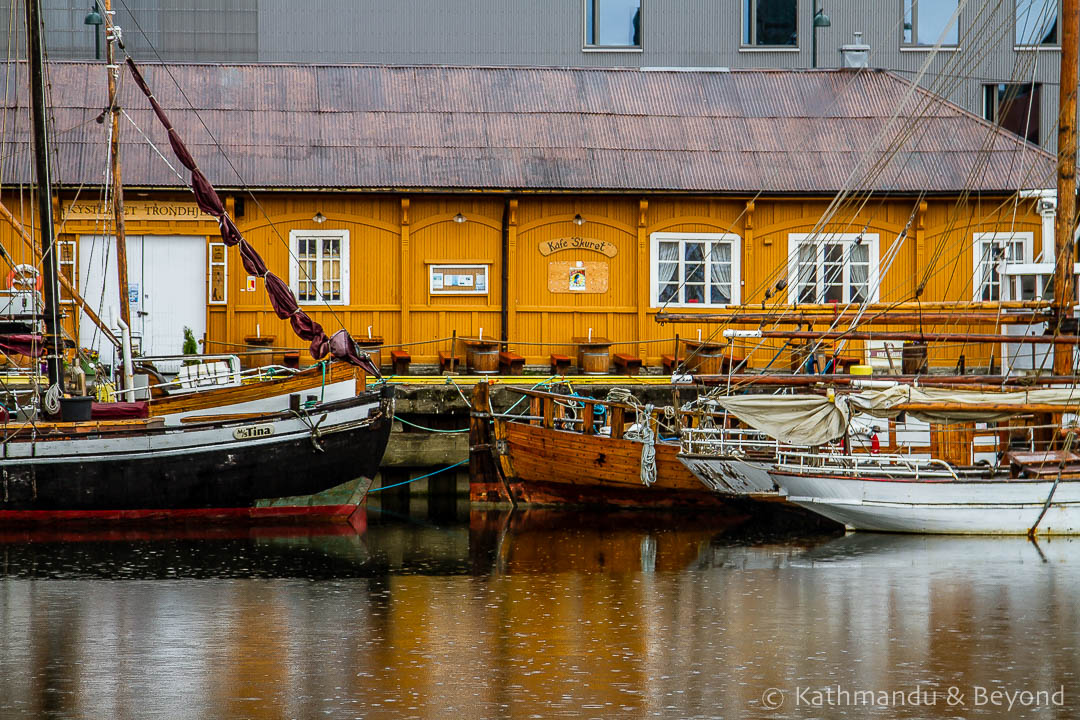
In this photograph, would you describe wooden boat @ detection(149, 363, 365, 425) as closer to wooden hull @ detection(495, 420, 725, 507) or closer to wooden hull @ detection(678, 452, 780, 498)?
wooden hull @ detection(495, 420, 725, 507)

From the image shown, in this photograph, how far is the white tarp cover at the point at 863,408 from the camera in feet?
69.4

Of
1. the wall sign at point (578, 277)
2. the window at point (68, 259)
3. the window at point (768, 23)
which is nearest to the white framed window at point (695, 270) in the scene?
the wall sign at point (578, 277)

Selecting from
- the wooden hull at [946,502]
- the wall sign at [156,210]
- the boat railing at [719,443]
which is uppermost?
the wall sign at [156,210]

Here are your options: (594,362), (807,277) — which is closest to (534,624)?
(594,362)

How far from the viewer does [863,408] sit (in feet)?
70.0

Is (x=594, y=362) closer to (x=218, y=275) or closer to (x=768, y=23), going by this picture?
(x=218, y=275)

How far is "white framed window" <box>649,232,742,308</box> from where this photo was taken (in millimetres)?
28844

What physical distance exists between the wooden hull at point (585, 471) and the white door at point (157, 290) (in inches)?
305

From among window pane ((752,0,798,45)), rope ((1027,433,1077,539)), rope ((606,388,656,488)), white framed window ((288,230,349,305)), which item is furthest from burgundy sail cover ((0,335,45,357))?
window pane ((752,0,798,45))

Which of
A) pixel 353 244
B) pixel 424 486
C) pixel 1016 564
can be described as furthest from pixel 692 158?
pixel 1016 564

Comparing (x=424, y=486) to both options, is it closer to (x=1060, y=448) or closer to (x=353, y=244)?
(x=353, y=244)

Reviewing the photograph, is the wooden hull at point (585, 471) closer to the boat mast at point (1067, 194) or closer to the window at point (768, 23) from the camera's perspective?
the boat mast at point (1067, 194)

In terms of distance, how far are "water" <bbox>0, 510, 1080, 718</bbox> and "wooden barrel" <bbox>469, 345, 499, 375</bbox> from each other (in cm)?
491

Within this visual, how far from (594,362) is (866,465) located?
259 inches
